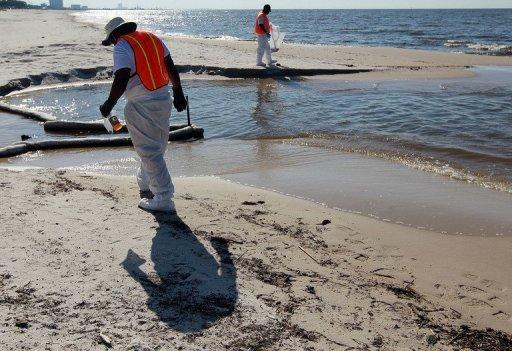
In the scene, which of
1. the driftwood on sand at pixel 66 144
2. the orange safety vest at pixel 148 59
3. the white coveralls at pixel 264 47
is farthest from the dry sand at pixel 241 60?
the orange safety vest at pixel 148 59

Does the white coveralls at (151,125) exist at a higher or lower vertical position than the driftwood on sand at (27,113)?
higher

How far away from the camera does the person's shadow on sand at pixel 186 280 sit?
291 centimetres

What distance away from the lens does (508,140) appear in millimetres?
8078

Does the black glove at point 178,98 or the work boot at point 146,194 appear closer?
the black glove at point 178,98

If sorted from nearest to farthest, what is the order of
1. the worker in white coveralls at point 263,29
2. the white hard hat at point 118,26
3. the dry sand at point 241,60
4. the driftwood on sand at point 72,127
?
1. the white hard hat at point 118,26
2. the driftwood on sand at point 72,127
3. the dry sand at point 241,60
4. the worker in white coveralls at point 263,29

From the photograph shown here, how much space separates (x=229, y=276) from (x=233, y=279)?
0.05m

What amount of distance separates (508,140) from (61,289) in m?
7.32

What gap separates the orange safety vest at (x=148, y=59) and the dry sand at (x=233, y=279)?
3.76 ft

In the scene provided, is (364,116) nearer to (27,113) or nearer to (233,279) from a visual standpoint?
(27,113)

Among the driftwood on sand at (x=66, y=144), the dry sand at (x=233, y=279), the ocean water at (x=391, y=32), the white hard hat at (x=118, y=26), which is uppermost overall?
the ocean water at (x=391, y=32)

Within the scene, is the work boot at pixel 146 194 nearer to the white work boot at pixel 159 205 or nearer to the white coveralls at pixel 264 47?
the white work boot at pixel 159 205

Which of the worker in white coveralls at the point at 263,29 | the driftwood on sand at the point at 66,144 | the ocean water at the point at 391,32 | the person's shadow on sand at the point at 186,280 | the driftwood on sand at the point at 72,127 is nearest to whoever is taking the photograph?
the person's shadow on sand at the point at 186,280

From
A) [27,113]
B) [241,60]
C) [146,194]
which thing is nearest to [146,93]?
[146,194]

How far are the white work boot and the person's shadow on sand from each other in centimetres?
44
